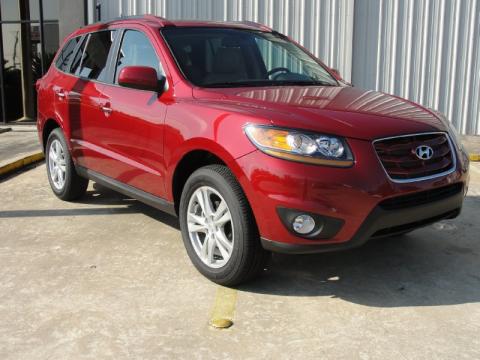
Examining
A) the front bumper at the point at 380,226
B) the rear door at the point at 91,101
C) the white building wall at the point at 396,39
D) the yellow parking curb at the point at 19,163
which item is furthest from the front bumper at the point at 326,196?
the white building wall at the point at 396,39

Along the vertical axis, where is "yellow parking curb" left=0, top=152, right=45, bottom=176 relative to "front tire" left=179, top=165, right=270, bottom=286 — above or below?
below

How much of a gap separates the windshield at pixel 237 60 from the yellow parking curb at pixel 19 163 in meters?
3.72

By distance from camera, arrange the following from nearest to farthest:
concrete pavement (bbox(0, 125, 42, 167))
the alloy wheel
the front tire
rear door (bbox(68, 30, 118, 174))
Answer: the front tire < the alloy wheel < rear door (bbox(68, 30, 118, 174)) < concrete pavement (bbox(0, 125, 42, 167))

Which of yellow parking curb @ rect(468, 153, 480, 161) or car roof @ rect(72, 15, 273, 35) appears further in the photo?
yellow parking curb @ rect(468, 153, 480, 161)

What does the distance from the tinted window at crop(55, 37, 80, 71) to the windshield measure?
170 cm

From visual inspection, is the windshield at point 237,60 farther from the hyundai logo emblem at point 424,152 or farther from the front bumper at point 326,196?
the hyundai logo emblem at point 424,152

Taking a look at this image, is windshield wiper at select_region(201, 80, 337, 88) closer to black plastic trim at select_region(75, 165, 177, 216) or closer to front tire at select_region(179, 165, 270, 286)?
front tire at select_region(179, 165, 270, 286)

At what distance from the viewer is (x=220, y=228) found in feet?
11.5

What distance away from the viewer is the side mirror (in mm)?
3836

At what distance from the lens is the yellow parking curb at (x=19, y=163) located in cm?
700

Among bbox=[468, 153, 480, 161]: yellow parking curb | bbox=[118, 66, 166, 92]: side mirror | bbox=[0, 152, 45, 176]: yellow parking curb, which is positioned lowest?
bbox=[0, 152, 45, 176]: yellow parking curb

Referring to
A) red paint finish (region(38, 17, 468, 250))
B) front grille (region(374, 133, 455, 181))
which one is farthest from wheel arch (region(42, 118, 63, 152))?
front grille (region(374, 133, 455, 181))

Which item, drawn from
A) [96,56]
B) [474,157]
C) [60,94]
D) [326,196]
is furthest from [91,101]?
[474,157]

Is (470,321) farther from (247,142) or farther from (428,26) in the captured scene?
(428,26)
